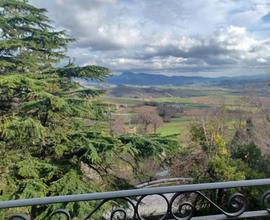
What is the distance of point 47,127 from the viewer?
347 inches

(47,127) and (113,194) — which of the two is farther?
(47,127)

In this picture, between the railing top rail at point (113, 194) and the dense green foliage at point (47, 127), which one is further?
the dense green foliage at point (47, 127)

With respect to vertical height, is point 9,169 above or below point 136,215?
below

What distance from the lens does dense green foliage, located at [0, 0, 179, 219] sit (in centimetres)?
755

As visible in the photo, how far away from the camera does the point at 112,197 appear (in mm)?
1775

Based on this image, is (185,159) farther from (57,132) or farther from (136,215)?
(136,215)

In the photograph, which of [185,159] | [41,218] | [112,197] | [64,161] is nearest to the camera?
[112,197]

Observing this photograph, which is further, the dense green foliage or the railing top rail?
the dense green foliage

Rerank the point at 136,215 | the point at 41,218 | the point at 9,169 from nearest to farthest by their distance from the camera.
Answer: the point at 136,215 → the point at 41,218 → the point at 9,169

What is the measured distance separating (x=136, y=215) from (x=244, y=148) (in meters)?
14.5

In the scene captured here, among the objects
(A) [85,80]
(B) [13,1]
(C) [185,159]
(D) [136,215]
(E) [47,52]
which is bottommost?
(C) [185,159]

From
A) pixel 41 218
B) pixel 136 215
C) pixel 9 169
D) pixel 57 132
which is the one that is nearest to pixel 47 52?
pixel 57 132

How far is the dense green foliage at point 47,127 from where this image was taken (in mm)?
7547

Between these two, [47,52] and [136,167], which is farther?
[47,52]
